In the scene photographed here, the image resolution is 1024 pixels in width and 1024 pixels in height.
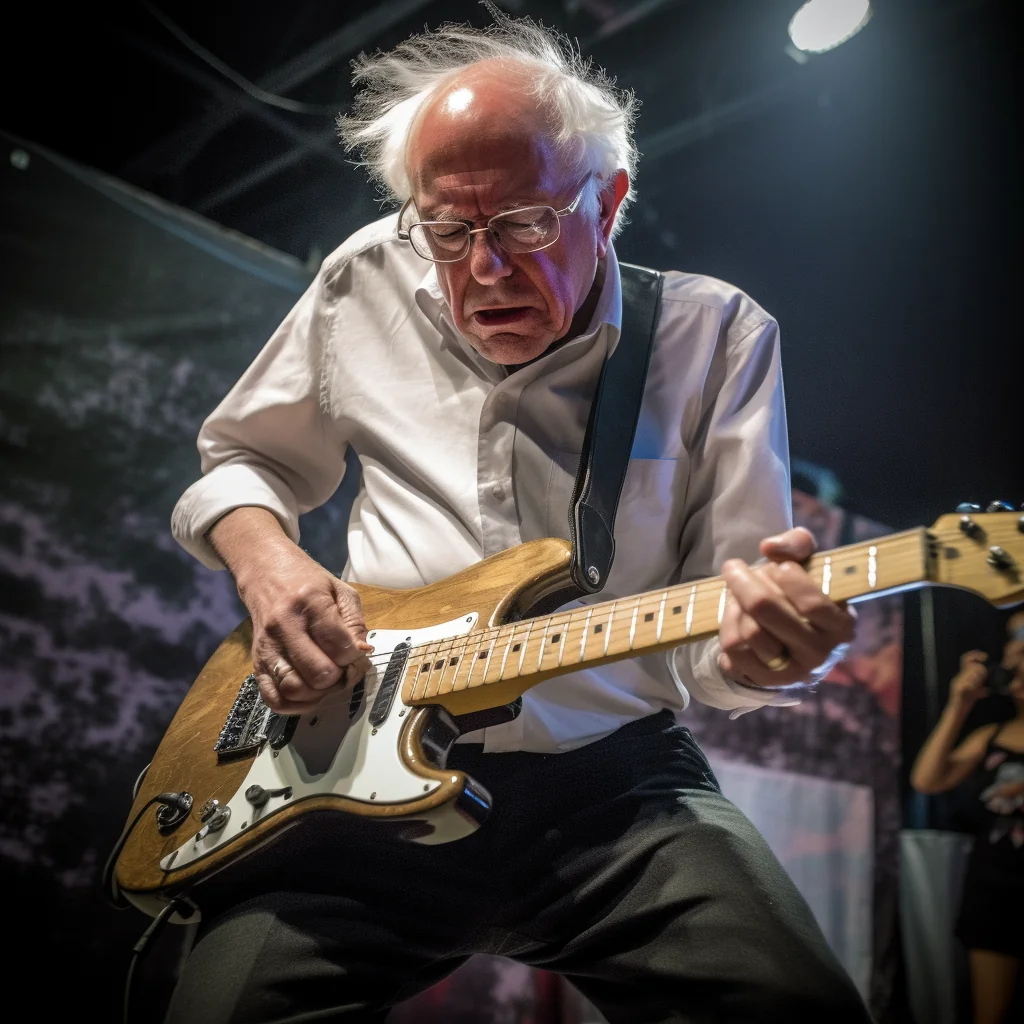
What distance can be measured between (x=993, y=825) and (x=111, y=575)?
3056 millimetres

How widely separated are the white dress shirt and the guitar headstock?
1.57 feet

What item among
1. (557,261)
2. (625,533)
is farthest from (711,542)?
(557,261)

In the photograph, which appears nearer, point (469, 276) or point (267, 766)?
point (267, 766)

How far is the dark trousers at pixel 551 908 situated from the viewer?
114cm

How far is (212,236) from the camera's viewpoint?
10.6 feet

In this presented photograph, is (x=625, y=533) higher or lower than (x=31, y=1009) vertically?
higher

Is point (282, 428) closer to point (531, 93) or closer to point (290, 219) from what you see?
point (531, 93)

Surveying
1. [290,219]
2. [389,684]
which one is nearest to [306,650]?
[389,684]

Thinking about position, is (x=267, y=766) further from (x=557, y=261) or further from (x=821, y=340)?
(x=821, y=340)

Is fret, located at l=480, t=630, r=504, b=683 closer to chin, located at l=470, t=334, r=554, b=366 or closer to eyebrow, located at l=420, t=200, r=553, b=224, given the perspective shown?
chin, located at l=470, t=334, r=554, b=366

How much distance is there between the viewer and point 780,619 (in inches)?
40.8

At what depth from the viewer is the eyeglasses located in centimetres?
155

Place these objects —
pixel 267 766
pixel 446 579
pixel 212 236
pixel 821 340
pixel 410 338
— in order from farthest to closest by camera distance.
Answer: pixel 212 236 < pixel 821 340 < pixel 410 338 < pixel 446 579 < pixel 267 766

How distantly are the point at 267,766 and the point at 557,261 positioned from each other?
3.35 feet
